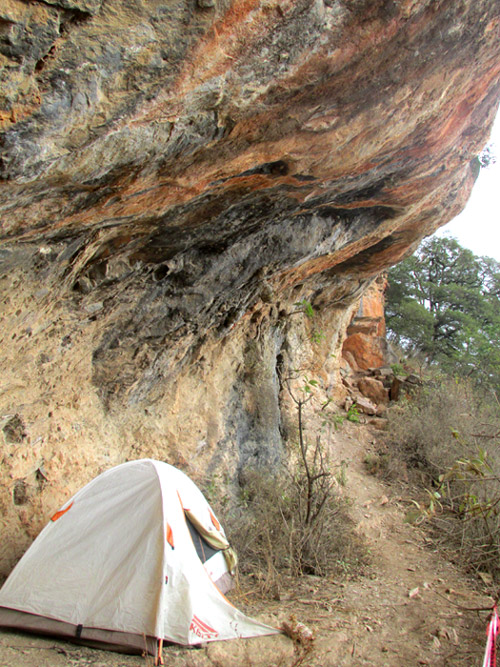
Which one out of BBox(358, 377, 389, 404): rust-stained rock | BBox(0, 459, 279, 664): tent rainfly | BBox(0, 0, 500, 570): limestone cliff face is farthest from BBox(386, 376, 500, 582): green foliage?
BBox(0, 0, 500, 570): limestone cliff face

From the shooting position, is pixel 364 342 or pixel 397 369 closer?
pixel 397 369

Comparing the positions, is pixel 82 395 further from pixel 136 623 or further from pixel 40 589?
pixel 136 623

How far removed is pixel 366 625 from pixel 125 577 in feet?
6.40

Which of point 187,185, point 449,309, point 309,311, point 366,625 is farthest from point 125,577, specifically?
point 449,309

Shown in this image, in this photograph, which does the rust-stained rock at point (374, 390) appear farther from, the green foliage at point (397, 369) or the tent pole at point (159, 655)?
the tent pole at point (159, 655)

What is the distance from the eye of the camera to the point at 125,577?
3412 mm

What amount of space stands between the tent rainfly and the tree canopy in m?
12.4

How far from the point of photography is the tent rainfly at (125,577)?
325 centimetres

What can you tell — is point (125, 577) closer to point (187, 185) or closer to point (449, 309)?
point (187, 185)

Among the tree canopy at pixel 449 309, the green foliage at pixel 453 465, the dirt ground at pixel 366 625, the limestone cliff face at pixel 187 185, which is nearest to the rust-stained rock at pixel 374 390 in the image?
the green foliage at pixel 453 465

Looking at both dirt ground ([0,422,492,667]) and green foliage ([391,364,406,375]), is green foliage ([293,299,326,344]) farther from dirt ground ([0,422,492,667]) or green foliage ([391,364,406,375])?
green foliage ([391,364,406,375])

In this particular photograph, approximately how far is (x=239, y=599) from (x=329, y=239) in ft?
14.3

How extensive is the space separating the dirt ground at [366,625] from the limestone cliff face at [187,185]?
150 centimetres

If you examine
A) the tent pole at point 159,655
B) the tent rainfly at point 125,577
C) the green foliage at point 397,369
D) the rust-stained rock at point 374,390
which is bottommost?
the tent pole at point 159,655
